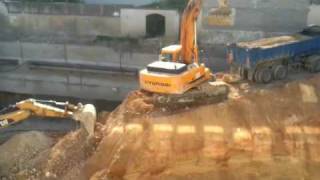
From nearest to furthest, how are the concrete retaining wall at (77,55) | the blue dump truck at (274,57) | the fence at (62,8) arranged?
the blue dump truck at (274,57) → the concrete retaining wall at (77,55) → the fence at (62,8)

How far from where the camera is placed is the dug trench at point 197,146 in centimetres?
1623

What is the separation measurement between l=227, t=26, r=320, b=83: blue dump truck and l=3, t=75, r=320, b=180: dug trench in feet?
5.60

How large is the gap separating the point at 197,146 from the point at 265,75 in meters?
4.32

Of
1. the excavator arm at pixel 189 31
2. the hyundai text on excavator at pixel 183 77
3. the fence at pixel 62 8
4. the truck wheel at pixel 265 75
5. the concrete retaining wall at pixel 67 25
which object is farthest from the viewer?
the concrete retaining wall at pixel 67 25

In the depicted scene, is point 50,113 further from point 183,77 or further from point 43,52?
point 43,52

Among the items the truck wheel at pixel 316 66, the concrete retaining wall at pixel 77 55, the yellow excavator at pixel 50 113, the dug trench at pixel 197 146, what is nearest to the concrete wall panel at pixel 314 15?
the truck wheel at pixel 316 66

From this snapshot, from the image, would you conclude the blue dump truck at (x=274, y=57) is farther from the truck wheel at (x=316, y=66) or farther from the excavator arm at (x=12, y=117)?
the excavator arm at (x=12, y=117)

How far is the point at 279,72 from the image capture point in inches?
750

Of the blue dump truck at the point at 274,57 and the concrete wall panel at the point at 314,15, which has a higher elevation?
the concrete wall panel at the point at 314,15

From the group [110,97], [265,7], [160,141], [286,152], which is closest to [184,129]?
[160,141]

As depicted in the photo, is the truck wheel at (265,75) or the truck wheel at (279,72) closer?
the truck wheel at (265,75)

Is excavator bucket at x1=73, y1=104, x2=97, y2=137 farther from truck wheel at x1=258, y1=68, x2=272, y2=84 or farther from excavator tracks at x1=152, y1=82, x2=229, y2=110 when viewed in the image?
truck wheel at x1=258, y1=68, x2=272, y2=84

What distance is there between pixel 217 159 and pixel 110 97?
10.6m

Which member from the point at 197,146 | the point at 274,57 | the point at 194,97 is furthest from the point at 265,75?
the point at 197,146
